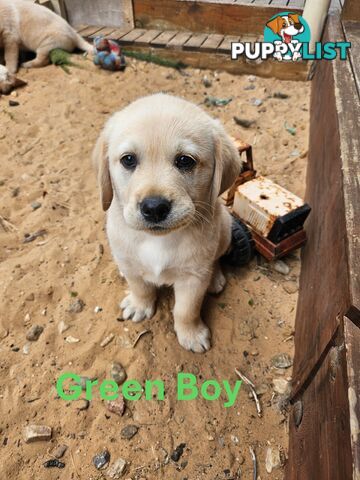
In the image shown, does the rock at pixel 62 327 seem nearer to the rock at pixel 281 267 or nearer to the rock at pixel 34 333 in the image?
the rock at pixel 34 333

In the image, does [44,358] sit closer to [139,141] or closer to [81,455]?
[81,455]

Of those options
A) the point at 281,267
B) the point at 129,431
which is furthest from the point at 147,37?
the point at 129,431

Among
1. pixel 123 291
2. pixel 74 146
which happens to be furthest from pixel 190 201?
pixel 74 146

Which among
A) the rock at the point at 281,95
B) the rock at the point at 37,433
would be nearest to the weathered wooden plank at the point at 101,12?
the rock at the point at 281,95

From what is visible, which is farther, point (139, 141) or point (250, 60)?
point (250, 60)

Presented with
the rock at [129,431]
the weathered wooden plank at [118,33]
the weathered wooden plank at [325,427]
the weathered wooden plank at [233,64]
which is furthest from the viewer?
the weathered wooden plank at [118,33]

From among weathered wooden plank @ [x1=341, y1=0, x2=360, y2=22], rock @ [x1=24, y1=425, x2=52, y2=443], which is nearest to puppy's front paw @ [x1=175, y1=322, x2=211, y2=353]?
rock @ [x1=24, y1=425, x2=52, y2=443]
